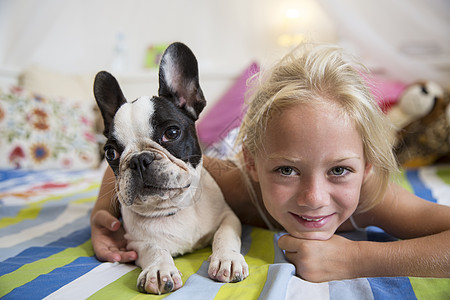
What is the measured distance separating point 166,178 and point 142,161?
59mm

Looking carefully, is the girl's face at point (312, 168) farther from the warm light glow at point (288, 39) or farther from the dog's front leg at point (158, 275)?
the warm light glow at point (288, 39)

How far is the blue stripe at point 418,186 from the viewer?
1181 mm

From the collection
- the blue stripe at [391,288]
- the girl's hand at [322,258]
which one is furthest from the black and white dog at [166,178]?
the blue stripe at [391,288]

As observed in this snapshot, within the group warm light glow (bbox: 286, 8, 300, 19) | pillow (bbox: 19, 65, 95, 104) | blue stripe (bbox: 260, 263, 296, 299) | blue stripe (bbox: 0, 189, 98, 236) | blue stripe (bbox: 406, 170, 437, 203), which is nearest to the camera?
blue stripe (bbox: 260, 263, 296, 299)

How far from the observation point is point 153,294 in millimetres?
642

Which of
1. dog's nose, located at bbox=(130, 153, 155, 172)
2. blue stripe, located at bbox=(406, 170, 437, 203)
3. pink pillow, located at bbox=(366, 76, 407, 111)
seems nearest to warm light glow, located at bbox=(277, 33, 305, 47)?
pink pillow, located at bbox=(366, 76, 407, 111)

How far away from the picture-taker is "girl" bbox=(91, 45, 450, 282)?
2.29 feet

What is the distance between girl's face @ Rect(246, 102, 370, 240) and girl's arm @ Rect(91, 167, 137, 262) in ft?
1.17

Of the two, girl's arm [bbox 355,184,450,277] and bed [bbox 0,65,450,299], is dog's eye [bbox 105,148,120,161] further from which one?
girl's arm [bbox 355,184,450,277]

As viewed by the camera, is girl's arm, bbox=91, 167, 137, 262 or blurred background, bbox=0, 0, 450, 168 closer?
girl's arm, bbox=91, 167, 137, 262

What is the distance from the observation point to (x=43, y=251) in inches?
35.0

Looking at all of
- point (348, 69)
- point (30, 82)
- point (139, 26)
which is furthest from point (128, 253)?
point (139, 26)

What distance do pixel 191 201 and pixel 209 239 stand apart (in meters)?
0.10

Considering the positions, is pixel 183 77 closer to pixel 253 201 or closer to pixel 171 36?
pixel 253 201
